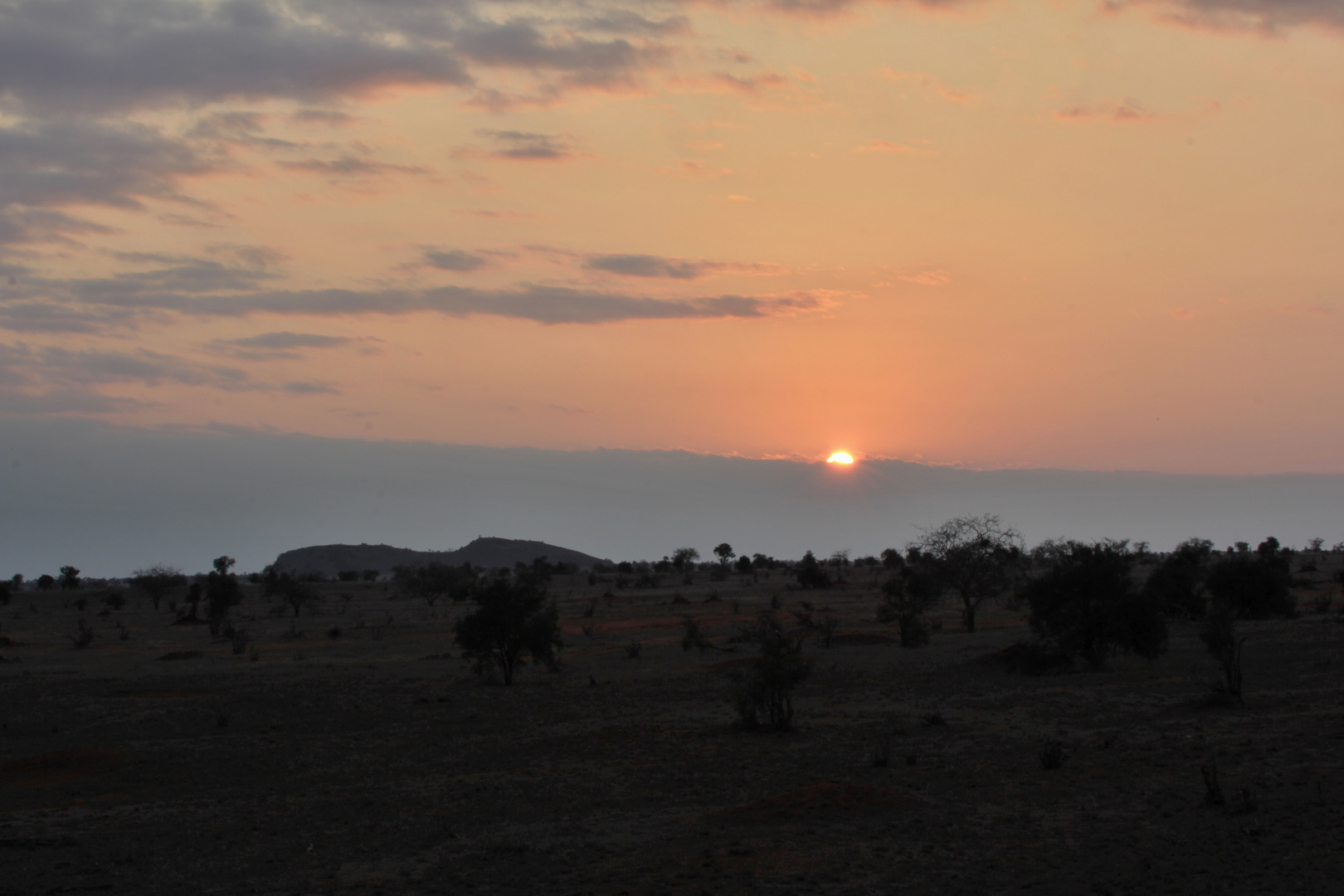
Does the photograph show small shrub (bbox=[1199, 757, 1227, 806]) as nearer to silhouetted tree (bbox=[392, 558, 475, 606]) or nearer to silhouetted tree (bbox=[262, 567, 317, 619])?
silhouetted tree (bbox=[262, 567, 317, 619])

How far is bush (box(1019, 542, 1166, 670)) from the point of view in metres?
31.5

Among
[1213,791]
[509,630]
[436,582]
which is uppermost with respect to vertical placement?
[436,582]

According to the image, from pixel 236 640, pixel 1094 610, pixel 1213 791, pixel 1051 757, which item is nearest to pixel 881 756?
pixel 1051 757

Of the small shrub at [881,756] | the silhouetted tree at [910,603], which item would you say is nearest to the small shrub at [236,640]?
the silhouetted tree at [910,603]

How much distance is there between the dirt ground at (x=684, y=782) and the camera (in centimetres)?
1365

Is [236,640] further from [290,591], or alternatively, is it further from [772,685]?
[772,685]

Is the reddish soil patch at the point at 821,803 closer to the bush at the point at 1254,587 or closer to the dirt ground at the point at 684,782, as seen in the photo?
the dirt ground at the point at 684,782

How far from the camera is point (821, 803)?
16.7 m

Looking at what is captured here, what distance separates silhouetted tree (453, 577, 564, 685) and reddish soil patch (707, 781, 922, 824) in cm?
2067

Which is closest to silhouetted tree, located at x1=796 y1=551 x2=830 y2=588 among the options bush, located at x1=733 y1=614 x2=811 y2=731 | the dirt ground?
the dirt ground

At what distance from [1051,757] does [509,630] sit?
22553mm

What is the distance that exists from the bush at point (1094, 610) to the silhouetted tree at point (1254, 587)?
480 inches

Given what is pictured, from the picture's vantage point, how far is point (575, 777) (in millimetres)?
20406

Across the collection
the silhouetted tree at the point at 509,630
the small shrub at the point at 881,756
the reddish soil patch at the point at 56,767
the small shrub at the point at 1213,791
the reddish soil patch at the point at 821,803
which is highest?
the silhouetted tree at the point at 509,630
